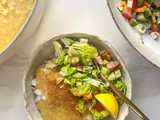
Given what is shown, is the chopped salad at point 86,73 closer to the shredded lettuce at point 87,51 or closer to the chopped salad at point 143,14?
the shredded lettuce at point 87,51

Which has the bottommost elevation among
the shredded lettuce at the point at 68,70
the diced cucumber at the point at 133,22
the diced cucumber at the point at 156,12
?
the shredded lettuce at the point at 68,70

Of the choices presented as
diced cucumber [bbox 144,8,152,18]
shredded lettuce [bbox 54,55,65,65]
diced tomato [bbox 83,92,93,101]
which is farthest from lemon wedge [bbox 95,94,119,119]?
diced cucumber [bbox 144,8,152,18]

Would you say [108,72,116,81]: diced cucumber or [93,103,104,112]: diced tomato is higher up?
[108,72,116,81]: diced cucumber

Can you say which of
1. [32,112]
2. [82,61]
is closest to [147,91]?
[82,61]

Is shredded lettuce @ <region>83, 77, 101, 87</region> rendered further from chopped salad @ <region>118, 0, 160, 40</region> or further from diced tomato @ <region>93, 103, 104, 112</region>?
chopped salad @ <region>118, 0, 160, 40</region>

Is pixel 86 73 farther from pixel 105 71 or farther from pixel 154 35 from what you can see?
pixel 154 35

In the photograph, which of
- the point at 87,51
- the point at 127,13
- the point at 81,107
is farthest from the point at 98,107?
the point at 127,13

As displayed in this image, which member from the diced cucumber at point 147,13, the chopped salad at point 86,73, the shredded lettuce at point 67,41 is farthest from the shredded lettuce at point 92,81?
the diced cucumber at point 147,13
